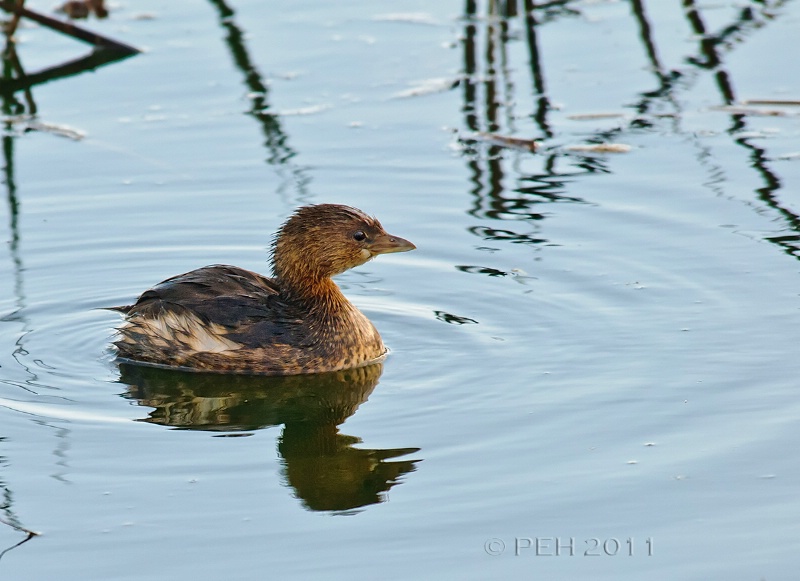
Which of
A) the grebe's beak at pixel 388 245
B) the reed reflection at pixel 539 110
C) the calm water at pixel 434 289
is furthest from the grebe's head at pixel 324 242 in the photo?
the reed reflection at pixel 539 110

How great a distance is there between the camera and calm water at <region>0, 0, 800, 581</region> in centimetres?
576

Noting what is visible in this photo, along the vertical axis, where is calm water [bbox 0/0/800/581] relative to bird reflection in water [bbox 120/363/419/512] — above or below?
above

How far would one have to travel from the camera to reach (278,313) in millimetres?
8000

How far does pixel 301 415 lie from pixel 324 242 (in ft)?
3.99

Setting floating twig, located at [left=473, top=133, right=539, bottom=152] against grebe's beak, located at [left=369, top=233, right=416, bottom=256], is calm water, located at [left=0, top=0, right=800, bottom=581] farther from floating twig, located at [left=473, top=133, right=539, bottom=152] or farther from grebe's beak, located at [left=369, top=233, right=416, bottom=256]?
grebe's beak, located at [left=369, top=233, right=416, bottom=256]

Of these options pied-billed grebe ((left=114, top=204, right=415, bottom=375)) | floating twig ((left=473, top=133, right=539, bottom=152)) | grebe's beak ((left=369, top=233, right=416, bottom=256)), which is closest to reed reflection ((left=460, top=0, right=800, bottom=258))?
floating twig ((left=473, top=133, right=539, bottom=152))

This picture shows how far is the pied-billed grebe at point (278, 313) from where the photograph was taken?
308 inches

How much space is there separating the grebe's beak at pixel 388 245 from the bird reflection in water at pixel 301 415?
686mm

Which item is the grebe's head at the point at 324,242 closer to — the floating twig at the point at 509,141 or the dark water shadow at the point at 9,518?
the dark water shadow at the point at 9,518

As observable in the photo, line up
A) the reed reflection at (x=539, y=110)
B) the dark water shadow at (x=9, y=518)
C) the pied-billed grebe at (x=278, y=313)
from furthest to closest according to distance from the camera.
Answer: the reed reflection at (x=539, y=110) < the pied-billed grebe at (x=278, y=313) < the dark water shadow at (x=9, y=518)

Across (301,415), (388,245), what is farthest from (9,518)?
(388,245)

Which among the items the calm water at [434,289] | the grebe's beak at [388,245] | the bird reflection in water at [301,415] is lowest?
the bird reflection in water at [301,415]

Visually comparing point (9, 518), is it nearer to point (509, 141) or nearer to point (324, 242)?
point (324, 242)

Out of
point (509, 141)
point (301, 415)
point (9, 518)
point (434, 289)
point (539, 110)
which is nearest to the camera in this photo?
point (9, 518)
